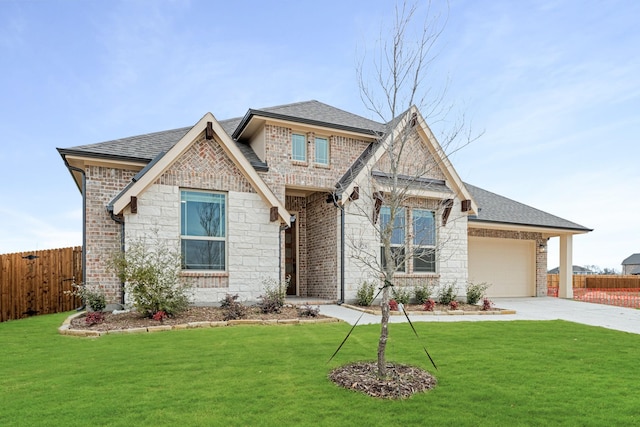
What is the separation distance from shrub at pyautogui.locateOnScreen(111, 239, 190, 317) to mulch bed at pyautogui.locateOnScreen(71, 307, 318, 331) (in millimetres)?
274

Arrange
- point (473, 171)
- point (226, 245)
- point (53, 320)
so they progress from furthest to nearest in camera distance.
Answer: point (226, 245), point (53, 320), point (473, 171)

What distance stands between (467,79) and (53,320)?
461 inches

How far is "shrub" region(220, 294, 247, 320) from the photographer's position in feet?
32.7

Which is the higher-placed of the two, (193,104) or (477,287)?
(193,104)

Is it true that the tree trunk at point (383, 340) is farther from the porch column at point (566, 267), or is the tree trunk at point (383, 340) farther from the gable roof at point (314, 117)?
the porch column at point (566, 267)

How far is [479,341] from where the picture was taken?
26.3 ft

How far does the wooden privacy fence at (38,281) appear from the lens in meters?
12.1

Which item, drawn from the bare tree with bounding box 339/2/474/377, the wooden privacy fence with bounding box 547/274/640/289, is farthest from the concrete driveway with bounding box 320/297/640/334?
the wooden privacy fence with bounding box 547/274/640/289

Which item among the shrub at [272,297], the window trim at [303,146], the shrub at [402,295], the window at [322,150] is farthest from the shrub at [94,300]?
the shrub at [402,295]

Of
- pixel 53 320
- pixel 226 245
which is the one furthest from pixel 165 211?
pixel 53 320

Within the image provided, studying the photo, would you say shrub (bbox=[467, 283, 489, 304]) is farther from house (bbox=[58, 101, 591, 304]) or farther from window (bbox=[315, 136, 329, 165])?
window (bbox=[315, 136, 329, 165])

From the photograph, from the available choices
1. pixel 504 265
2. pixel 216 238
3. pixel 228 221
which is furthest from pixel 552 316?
pixel 216 238

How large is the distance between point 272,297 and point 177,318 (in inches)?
101

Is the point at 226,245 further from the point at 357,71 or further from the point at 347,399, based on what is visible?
the point at 347,399
